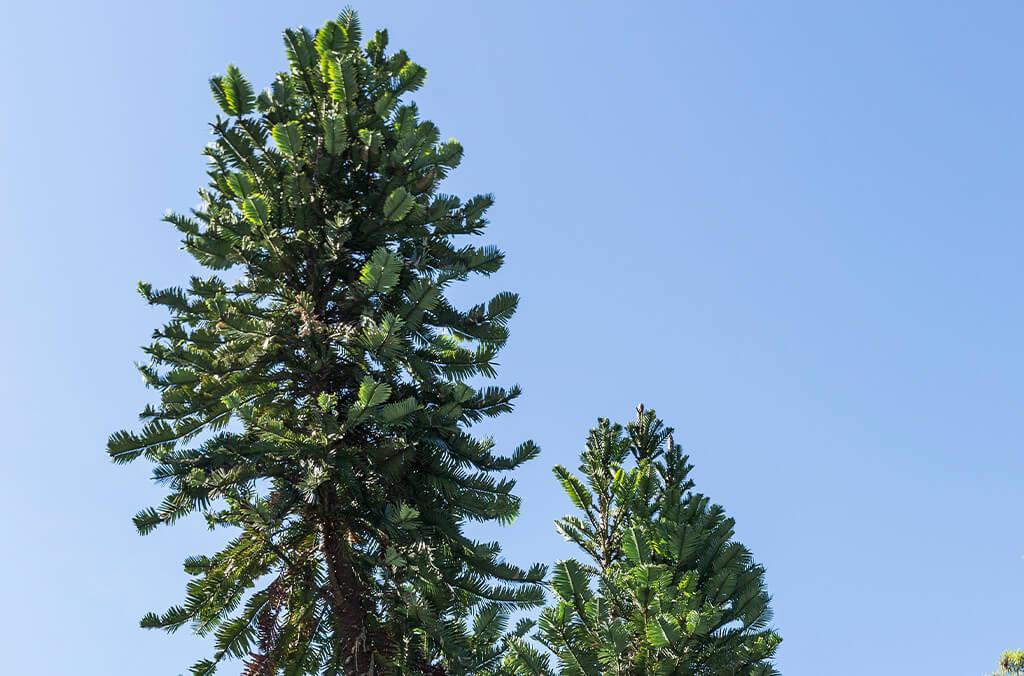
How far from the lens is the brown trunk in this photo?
7.14 metres

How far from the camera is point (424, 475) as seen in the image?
8.13m

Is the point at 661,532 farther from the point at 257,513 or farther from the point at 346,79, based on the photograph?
the point at 346,79

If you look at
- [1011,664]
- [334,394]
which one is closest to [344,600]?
[334,394]

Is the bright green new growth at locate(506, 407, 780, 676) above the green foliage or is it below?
below

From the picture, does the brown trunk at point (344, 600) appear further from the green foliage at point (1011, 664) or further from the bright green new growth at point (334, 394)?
the green foliage at point (1011, 664)

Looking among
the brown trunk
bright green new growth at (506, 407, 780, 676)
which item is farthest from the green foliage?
the brown trunk

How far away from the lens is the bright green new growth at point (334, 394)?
7.34 m

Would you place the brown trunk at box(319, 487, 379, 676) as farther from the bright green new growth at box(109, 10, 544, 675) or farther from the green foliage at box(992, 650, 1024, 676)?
the green foliage at box(992, 650, 1024, 676)

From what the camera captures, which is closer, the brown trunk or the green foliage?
the brown trunk

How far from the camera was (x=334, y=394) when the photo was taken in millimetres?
7848

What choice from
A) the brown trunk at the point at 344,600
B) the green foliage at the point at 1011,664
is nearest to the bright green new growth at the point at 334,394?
the brown trunk at the point at 344,600

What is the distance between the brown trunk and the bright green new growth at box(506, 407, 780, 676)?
6.16 ft

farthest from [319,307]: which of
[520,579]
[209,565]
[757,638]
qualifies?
[757,638]

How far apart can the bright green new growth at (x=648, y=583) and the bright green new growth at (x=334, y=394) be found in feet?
2.50
